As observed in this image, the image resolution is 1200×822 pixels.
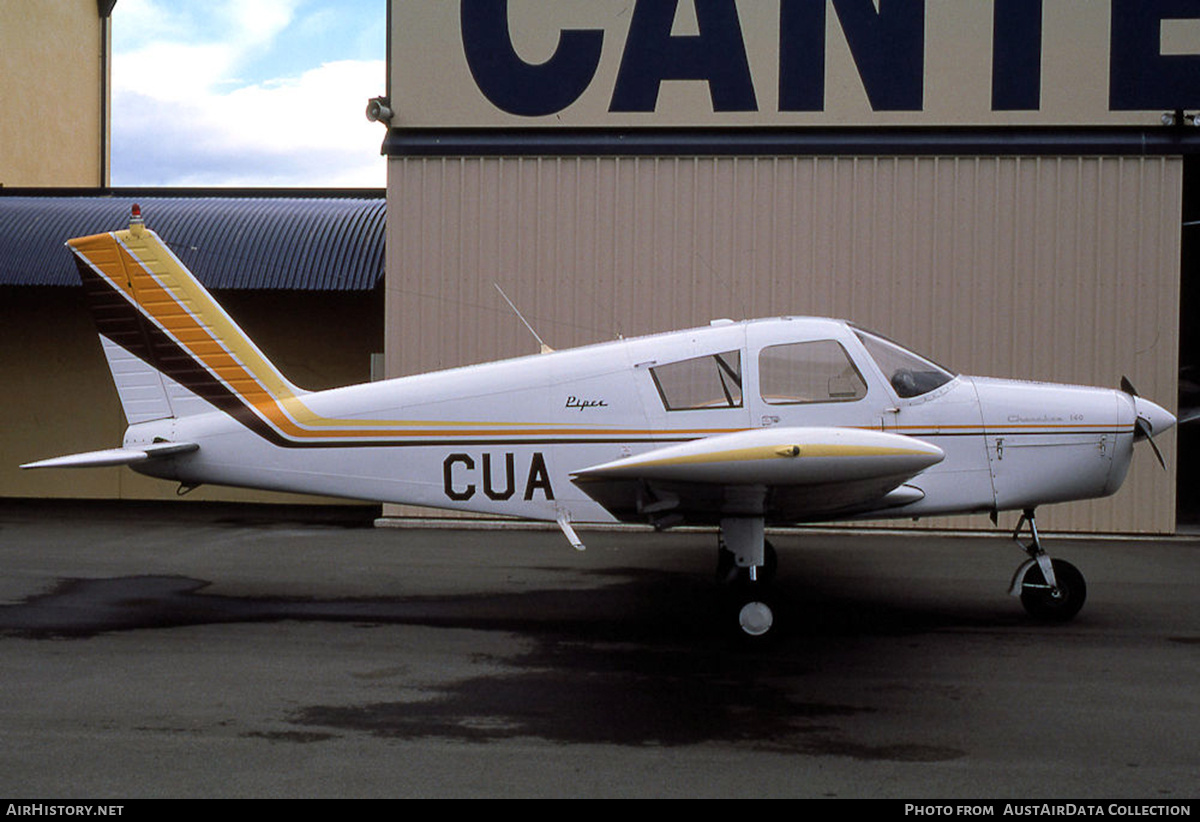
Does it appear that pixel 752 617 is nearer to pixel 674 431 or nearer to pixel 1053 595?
pixel 674 431

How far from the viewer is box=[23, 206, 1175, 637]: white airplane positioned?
7.03 meters

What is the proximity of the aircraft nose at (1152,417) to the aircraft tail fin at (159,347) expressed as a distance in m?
6.00

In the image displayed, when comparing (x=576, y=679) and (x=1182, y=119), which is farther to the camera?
(x=1182, y=119)

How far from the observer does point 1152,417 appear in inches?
280

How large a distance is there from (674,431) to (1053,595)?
2996mm

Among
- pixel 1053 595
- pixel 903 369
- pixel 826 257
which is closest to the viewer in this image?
pixel 903 369

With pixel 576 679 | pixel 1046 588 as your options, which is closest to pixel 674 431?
pixel 576 679

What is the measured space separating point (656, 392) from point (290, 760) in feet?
11.7

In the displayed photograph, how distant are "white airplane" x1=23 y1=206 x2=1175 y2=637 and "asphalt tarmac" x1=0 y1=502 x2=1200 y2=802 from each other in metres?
0.80

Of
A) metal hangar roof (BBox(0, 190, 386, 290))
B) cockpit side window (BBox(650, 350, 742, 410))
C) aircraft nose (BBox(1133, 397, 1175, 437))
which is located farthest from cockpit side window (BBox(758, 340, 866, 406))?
metal hangar roof (BBox(0, 190, 386, 290))

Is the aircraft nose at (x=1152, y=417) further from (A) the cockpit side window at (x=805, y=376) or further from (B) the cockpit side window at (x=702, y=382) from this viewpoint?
(B) the cockpit side window at (x=702, y=382)

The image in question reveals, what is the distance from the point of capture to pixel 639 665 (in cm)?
627
